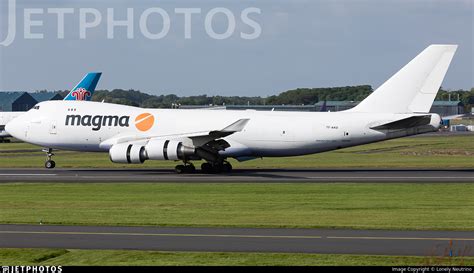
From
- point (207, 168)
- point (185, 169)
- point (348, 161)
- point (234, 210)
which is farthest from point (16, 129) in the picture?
point (234, 210)

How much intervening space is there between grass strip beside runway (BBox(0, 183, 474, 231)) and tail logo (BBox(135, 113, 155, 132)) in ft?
32.4

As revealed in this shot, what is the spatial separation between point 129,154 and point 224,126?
620 cm

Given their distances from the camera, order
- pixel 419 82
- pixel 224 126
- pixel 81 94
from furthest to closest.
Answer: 1. pixel 81 94
2. pixel 224 126
3. pixel 419 82

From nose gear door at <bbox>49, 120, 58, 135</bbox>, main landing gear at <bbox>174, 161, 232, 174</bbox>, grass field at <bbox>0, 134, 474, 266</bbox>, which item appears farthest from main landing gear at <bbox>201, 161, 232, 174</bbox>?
nose gear door at <bbox>49, 120, 58, 135</bbox>

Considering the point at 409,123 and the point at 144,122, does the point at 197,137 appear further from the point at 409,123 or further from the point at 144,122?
the point at 409,123

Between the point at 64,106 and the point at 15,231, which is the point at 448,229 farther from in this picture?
the point at 64,106

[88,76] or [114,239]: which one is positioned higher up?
[88,76]

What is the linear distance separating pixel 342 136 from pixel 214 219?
76.0 feet

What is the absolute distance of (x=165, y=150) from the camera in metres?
48.7

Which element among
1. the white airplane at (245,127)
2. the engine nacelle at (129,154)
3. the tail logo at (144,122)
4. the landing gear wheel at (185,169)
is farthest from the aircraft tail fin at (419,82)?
the engine nacelle at (129,154)

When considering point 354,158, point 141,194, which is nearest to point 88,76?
point 354,158

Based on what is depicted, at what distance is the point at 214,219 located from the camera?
2825 cm

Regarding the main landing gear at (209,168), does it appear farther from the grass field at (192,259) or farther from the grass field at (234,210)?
the grass field at (192,259)

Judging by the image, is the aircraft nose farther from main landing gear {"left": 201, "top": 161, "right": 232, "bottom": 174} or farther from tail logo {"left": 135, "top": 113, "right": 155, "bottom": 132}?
main landing gear {"left": 201, "top": 161, "right": 232, "bottom": 174}
